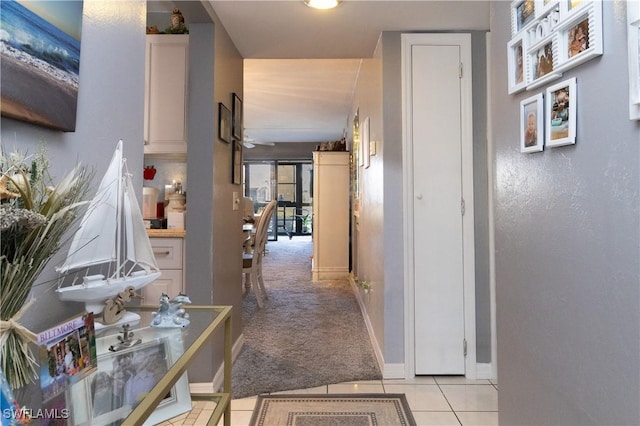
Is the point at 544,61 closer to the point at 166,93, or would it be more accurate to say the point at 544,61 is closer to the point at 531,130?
the point at 531,130

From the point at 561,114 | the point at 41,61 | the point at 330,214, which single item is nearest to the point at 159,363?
the point at 41,61

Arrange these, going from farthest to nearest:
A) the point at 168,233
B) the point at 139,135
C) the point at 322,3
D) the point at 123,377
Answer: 1. the point at 168,233
2. the point at 322,3
3. the point at 139,135
4. the point at 123,377

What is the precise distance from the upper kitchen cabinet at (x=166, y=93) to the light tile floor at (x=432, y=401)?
5.21 ft

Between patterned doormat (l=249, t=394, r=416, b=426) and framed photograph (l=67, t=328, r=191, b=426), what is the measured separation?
99cm

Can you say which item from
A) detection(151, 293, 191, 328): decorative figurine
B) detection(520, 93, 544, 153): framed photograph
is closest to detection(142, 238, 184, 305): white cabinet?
→ detection(151, 293, 191, 328): decorative figurine

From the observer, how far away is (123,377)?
0.86 m

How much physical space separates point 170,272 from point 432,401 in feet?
5.78

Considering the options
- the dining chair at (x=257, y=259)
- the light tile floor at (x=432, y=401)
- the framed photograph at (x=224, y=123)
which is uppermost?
the framed photograph at (x=224, y=123)

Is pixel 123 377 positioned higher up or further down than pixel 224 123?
further down

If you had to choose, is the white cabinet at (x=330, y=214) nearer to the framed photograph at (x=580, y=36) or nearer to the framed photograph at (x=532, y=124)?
the framed photograph at (x=532, y=124)

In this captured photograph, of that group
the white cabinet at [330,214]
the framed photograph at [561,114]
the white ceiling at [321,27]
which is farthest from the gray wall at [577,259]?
the white cabinet at [330,214]

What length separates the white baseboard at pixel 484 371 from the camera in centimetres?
248

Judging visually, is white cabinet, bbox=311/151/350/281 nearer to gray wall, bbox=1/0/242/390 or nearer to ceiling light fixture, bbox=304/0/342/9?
gray wall, bbox=1/0/242/390

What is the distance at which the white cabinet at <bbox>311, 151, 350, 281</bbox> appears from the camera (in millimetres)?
5746
